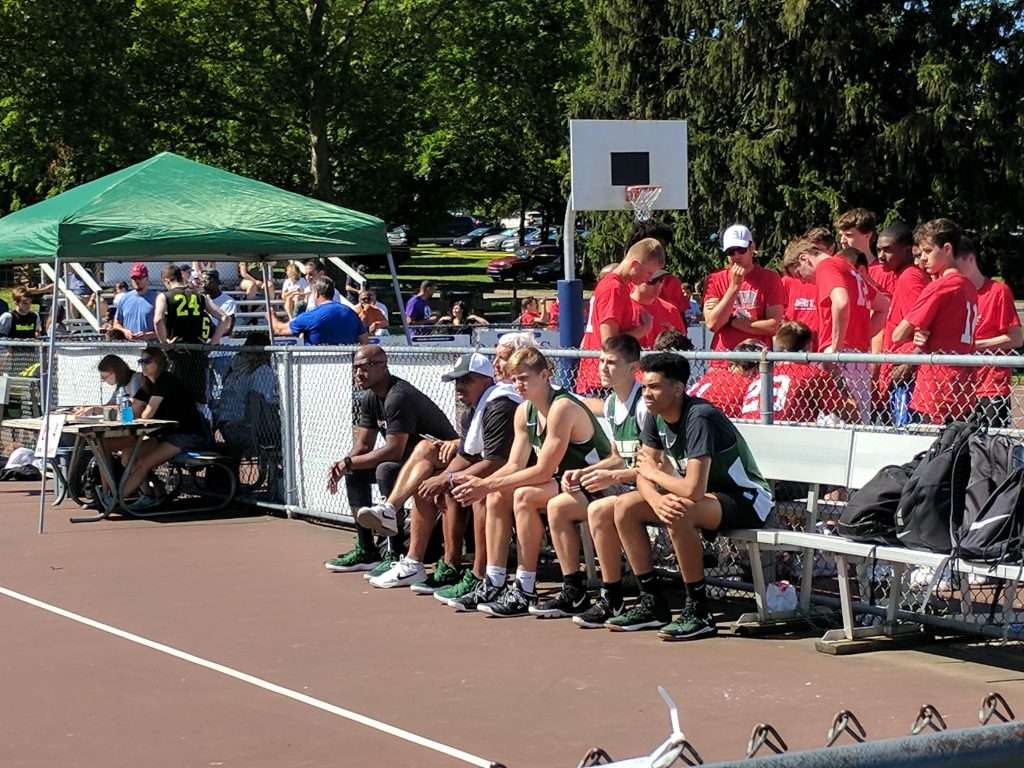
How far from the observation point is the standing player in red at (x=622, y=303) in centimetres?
998

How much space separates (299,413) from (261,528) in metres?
0.96

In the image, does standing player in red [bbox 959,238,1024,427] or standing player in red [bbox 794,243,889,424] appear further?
standing player in red [bbox 794,243,889,424]

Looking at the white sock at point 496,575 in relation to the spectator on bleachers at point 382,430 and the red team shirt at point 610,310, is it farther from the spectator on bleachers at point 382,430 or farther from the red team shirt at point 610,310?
the red team shirt at point 610,310

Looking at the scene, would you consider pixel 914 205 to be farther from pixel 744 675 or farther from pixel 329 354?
pixel 744 675

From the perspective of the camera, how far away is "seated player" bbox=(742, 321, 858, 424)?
8984 millimetres

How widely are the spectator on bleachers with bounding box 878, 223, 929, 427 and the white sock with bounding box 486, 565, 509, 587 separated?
7.63 feet

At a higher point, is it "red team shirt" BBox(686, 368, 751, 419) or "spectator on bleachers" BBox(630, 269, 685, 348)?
"spectator on bleachers" BBox(630, 269, 685, 348)

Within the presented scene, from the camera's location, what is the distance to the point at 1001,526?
6.93 m

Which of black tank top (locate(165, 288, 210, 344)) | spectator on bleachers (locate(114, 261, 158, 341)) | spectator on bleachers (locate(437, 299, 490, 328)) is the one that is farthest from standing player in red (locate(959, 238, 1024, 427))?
spectator on bleachers (locate(437, 299, 490, 328))

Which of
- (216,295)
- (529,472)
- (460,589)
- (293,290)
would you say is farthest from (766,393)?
(293,290)

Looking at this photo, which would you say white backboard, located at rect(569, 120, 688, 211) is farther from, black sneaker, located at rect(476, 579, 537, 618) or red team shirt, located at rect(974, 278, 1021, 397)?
black sneaker, located at rect(476, 579, 537, 618)

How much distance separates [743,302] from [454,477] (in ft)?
8.26

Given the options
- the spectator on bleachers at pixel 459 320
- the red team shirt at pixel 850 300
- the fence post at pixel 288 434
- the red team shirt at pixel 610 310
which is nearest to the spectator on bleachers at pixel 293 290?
the spectator on bleachers at pixel 459 320

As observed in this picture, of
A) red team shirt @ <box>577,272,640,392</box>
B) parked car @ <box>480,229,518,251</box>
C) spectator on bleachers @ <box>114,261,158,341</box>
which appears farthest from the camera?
parked car @ <box>480,229,518,251</box>
